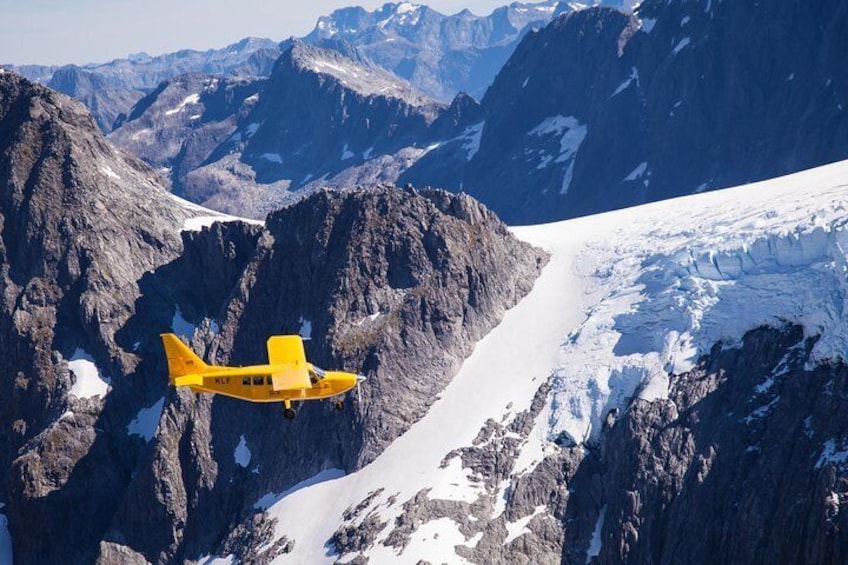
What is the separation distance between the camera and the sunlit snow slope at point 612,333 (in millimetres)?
92062

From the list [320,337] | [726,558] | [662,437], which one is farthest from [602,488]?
[320,337]

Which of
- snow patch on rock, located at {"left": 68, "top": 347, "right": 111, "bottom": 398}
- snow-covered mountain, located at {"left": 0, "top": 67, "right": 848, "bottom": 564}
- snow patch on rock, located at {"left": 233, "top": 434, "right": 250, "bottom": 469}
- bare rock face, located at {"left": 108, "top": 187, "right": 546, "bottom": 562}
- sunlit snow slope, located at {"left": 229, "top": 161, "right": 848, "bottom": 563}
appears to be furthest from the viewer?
snow patch on rock, located at {"left": 68, "top": 347, "right": 111, "bottom": 398}

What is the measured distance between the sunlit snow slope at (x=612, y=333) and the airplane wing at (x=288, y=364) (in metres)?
26.2

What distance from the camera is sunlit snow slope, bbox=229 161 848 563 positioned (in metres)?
92.1

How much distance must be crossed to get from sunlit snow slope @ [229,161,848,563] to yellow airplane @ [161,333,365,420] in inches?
1028

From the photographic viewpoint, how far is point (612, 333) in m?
106

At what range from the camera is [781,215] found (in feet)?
329

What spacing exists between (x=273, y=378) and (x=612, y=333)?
48.2m

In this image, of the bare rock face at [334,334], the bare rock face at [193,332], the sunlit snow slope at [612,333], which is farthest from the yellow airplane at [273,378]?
the bare rock face at [334,334]

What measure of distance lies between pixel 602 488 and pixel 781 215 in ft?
119

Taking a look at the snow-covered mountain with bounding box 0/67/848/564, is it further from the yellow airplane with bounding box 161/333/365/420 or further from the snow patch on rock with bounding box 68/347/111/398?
the yellow airplane with bounding box 161/333/365/420

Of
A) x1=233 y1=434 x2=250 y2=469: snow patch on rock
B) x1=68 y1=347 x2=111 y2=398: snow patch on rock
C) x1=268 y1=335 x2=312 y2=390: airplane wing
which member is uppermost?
x1=268 y1=335 x2=312 y2=390: airplane wing

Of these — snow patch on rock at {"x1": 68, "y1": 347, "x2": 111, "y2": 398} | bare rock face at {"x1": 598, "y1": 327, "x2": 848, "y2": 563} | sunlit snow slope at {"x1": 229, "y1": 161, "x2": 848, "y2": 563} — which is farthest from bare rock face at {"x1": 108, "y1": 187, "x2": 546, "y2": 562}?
bare rock face at {"x1": 598, "y1": 327, "x2": 848, "y2": 563}

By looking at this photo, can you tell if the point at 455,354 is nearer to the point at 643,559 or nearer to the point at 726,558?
the point at 643,559
